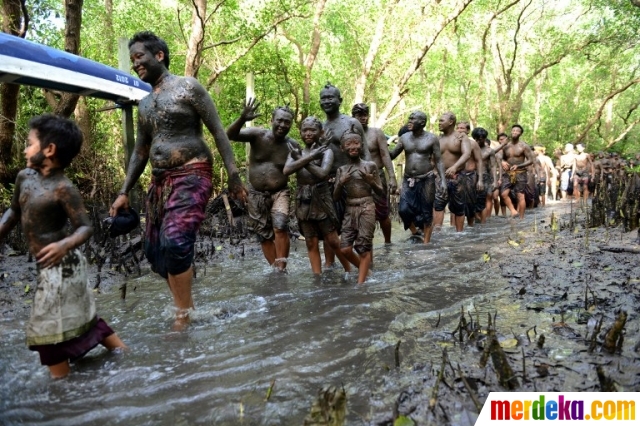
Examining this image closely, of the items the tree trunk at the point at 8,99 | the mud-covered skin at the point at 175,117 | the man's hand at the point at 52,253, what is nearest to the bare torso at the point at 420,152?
the mud-covered skin at the point at 175,117

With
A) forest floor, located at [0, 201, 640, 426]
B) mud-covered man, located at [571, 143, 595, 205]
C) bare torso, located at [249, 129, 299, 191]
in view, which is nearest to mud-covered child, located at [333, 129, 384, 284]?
bare torso, located at [249, 129, 299, 191]

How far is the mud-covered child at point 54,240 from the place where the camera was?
8.67 ft

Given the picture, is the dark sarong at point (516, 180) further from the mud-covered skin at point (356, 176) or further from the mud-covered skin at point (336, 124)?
the mud-covered skin at point (356, 176)

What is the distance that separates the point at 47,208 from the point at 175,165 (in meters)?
1.09

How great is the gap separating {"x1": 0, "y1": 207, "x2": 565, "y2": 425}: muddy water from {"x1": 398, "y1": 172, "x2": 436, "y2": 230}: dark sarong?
2.41 metres

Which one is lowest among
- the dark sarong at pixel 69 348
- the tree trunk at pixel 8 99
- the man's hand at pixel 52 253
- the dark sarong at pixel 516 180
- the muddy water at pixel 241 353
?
the muddy water at pixel 241 353

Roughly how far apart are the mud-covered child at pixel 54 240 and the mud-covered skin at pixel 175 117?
94 cm

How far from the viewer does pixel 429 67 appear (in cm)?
2839

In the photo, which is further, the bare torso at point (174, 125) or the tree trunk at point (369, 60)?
the tree trunk at point (369, 60)

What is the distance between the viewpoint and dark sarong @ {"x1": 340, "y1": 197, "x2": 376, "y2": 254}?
4.91 metres

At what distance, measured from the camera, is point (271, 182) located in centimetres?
557

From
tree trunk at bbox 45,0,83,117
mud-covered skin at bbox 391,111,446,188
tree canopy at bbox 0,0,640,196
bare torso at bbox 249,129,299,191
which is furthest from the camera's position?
tree canopy at bbox 0,0,640,196

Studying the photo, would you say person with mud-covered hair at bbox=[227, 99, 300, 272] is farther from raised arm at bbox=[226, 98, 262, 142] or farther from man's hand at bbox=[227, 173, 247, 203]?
man's hand at bbox=[227, 173, 247, 203]

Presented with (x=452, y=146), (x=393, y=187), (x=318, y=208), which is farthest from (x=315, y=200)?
(x=452, y=146)
